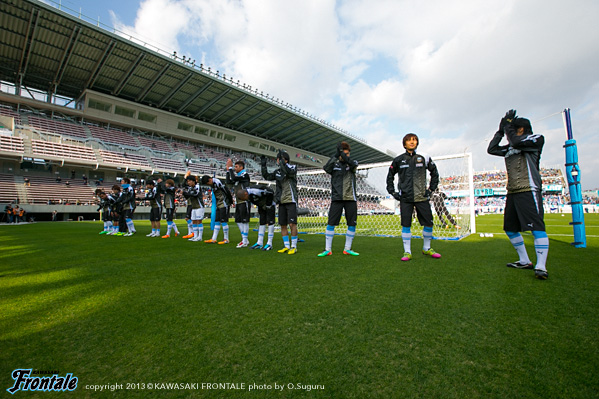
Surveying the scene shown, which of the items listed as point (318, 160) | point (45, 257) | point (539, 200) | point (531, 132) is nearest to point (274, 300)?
point (539, 200)

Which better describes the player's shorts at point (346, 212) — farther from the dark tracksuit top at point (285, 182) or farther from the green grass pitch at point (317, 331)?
the green grass pitch at point (317, 331)

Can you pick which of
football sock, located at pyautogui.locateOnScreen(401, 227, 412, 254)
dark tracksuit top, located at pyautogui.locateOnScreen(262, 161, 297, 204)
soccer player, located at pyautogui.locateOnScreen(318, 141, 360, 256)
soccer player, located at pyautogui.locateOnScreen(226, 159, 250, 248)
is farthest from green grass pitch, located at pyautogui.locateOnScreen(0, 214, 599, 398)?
soccer player, located at pyautogui.locateOnScreen(226, 159, 250, 248)

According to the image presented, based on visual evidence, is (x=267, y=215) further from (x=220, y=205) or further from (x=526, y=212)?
(x=526, y=212)

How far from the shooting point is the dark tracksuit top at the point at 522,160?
369 cm

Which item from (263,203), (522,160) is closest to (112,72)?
(263,203)

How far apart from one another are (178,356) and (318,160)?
5274 centimetres

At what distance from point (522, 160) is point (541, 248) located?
127cm

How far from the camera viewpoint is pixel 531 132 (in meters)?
3.87

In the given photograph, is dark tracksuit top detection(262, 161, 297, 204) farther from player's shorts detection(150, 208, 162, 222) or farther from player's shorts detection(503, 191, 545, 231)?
player's shorts detection(150, 208, 162, 222)

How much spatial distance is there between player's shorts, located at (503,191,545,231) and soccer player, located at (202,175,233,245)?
6.14 metres

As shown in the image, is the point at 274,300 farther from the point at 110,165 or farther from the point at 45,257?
the point at 110,165

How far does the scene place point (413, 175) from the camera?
4.89 m

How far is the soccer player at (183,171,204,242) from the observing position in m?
8.04

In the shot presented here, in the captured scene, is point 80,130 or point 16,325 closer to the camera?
point 16,325
